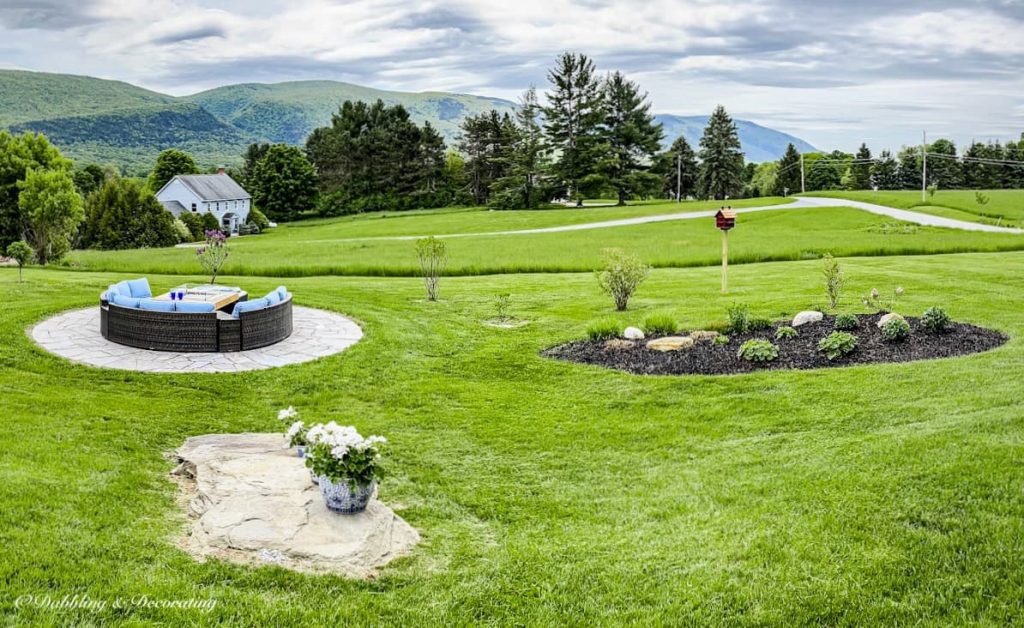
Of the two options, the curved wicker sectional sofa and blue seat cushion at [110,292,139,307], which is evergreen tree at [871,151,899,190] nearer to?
the curved wicker sectional sofa

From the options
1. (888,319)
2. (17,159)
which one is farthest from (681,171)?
(888,319)

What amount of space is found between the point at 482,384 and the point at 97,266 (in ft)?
66.8

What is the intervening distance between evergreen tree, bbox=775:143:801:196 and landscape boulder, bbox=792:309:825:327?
67.1 m

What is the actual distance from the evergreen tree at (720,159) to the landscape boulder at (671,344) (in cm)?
6065

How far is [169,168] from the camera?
2837 inches

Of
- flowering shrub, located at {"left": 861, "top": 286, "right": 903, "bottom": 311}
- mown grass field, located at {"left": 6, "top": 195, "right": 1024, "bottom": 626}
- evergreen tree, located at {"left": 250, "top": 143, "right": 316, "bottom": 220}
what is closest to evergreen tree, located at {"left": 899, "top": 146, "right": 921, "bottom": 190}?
evergreen tree, located at {"left": 250, "top": 143, "right": 316, "bottom": 220}

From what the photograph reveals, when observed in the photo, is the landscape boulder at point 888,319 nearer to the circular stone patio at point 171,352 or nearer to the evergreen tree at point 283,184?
the circular stone patio at point 171,352

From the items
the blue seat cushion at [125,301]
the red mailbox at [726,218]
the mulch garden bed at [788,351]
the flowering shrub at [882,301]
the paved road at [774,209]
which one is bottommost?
the mulch garden bed at [788,351]

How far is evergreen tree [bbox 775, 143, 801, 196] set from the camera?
76250 mm

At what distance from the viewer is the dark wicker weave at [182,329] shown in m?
10.7

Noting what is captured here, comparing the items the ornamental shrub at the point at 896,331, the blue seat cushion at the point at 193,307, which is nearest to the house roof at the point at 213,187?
the blue seat cushion at the point at 193,307

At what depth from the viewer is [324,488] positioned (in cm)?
546

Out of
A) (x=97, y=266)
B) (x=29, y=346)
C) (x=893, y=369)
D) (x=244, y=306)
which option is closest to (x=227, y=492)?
(x=244, y=306)

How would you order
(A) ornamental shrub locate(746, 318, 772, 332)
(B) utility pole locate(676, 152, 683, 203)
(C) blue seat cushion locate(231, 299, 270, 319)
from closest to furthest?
(C) blue seat cushion locate(231, 299, 270, 319) → (A) ornamental shrub locate(746, 318, 772, 332) → (B) utility pole locate(676, 152, 683, 203)
